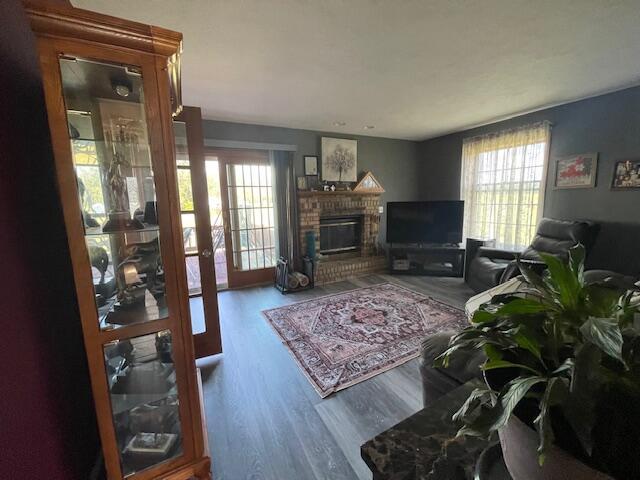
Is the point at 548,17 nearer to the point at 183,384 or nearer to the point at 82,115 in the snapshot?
the point at 82,115

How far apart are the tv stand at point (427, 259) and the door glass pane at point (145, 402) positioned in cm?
378

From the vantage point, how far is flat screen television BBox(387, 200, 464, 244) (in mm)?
4219

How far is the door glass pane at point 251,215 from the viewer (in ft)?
12.6

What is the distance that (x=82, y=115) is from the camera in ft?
3.29

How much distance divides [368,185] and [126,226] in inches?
159

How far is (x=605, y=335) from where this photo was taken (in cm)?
34

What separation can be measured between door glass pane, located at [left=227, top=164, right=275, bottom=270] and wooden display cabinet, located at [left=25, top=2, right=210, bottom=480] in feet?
8.78

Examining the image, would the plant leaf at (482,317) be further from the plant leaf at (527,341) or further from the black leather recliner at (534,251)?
the black leather recliner at (534,251)

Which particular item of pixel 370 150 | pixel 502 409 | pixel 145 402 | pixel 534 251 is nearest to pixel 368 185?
pixel 370 150

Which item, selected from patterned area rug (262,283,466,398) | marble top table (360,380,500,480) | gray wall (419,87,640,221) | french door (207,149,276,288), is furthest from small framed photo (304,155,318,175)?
marble top table (360,380,500,480)

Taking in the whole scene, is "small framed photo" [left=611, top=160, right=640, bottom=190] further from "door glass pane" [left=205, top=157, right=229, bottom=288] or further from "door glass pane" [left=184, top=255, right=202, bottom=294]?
"door glass pane" [left=205, top=157, right=229, bottom=288]

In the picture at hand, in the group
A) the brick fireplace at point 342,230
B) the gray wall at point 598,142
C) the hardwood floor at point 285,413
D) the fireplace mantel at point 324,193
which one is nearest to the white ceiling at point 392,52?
the gray wall at point 598,142

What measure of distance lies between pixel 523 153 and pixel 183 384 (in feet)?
15.3

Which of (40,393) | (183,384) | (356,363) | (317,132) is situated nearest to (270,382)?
(356,363)
